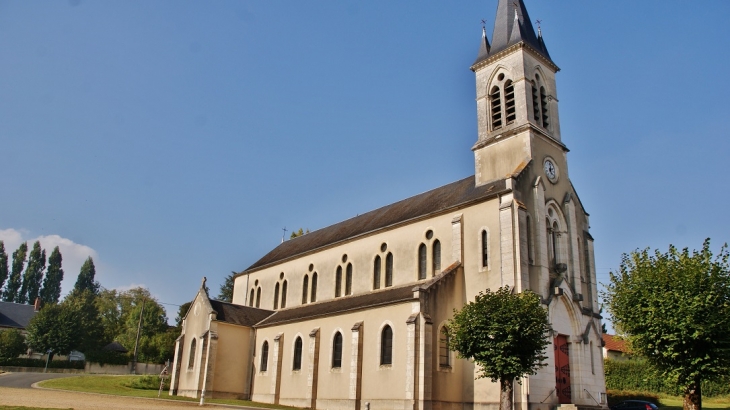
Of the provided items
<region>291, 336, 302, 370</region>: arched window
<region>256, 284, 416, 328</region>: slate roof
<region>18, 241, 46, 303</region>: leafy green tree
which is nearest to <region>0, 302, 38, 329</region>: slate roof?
<region>18, 241, 46, 303</region>: leafy green tree

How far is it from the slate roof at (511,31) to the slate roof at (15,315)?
246 ft

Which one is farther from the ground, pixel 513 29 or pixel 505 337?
pixel 513 29

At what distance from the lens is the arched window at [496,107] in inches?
1358

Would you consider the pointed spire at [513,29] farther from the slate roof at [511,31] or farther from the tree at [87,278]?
the tree at [87,278]

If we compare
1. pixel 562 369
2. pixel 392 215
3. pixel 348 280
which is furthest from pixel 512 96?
pixel 562 369

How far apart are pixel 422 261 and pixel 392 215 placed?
20.1ft

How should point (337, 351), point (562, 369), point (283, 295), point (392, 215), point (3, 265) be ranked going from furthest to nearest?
1. point (3, 265)
2. point (283, 295)
3. point (392, 215)
4. point (337, 351)
5. point (562, 369)

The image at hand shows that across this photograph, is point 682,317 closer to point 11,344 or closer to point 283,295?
point 283,295

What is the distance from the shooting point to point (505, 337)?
22812mm

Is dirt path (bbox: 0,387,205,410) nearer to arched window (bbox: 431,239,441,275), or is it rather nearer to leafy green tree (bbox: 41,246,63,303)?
arched window (bbox: 431,239,441,275)

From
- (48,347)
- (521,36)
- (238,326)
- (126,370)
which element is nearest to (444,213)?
(521,36)

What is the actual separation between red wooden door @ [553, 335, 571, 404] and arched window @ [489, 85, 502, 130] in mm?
13488

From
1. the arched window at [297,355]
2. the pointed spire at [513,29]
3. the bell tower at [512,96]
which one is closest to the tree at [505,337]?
the bell tower at [512,96]

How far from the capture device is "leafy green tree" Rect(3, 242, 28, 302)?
97250 mm
